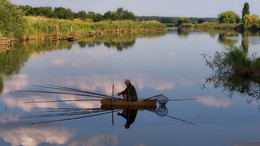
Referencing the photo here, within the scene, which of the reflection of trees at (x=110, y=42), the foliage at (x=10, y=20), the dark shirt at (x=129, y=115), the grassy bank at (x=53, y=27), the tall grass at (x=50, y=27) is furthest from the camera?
the tall grass at (x=50, y=27)

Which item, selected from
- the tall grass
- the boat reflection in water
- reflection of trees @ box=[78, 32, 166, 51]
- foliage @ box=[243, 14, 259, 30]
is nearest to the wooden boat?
the boat reflection in water

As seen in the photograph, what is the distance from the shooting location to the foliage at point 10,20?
1342 inches

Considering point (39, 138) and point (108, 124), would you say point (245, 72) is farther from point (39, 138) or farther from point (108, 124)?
point (39, 138)

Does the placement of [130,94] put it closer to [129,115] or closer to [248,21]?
[129,115]

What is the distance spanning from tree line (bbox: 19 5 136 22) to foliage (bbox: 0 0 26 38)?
3815cm

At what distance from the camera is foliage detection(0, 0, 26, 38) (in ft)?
112

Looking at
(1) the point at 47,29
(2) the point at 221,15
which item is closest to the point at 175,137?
(1) the point at 47,29

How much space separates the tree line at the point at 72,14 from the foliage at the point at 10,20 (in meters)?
38.1

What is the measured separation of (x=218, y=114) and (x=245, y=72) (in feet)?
19.8

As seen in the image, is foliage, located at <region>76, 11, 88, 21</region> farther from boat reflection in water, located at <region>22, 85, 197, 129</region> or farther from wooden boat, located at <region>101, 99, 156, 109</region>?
wooden boat, located at <region>101, 99, 156, 109</region>

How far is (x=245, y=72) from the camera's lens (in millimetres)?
15719

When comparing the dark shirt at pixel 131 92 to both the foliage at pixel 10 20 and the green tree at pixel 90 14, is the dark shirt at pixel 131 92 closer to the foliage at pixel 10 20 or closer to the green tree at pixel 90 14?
the foliage at pixel 10 20

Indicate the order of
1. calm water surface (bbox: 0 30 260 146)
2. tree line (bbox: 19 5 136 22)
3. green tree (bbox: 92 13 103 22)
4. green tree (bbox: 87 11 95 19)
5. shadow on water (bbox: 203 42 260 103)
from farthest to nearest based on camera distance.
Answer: green tree (bbox: 87 11 95 19)
green tree (bbox: 92 13 103 22)
tree line (bbox: 19 5 136 22)
shadow on water (bbox: 203 42 260 103)
calm water surface (bbox: 0 30 260 146)

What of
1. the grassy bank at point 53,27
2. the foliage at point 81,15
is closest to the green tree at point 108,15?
the foliage at point 81,15
